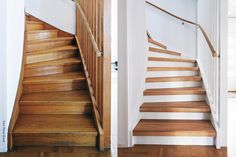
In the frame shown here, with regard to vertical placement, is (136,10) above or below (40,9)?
below

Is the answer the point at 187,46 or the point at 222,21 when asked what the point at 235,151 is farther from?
the point at 187,46

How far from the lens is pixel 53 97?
3770mm

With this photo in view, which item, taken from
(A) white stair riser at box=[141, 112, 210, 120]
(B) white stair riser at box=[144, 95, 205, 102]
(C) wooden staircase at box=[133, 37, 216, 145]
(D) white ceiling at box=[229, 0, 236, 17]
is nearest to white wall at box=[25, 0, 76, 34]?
(C) wooden staircase at box=[133, 37, 216, 145]

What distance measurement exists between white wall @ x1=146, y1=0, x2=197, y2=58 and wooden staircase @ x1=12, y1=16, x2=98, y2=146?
2000 mm

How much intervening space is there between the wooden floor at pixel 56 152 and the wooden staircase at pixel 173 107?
556 millimetres

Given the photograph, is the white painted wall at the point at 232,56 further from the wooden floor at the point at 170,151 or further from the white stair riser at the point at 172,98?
the wooden floor at the point at 170,151

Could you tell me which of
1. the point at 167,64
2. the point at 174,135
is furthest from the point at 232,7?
the point at 174,135

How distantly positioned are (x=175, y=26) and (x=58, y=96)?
11.5 ft

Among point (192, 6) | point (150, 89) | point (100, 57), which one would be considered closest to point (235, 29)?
point (192, 6)

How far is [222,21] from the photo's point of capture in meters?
3.43

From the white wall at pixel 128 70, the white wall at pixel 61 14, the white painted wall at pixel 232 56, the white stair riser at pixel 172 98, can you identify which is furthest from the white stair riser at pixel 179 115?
the white painted wall at pixel 232 56

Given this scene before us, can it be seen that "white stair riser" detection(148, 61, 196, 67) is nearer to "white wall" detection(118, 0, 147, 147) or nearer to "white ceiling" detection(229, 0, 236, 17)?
"white wall" detection(118, 0, 147, 147)

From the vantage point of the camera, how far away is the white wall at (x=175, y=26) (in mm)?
6297

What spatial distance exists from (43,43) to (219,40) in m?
2.62
